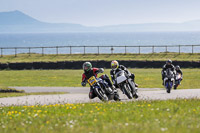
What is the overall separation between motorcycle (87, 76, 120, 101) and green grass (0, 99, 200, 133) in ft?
8.58

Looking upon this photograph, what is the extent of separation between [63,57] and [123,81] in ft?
135

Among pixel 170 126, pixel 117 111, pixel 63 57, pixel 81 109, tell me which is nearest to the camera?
A: pixel 170 126

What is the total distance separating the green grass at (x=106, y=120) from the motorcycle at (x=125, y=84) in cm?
353

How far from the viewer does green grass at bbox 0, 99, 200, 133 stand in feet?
27.9

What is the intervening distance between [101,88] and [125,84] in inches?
53.1

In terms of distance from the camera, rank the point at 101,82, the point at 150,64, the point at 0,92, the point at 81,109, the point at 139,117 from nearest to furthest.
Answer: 1. the point at 139,117
2. the point at 81,109
3. the point at 101,82
4. the point at 0,92
5. the point at 150,64

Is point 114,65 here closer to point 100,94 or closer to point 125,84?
point 125,84

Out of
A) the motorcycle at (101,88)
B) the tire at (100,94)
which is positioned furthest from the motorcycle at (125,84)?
the tire at (100,94)

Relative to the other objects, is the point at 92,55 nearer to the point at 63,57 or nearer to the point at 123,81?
the point at 63,57

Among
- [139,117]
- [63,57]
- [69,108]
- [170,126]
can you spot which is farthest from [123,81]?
[63,57]

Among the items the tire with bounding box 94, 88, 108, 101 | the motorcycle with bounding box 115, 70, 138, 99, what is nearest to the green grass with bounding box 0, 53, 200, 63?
the motorcycle with bounding box 115, 70, 138, 99

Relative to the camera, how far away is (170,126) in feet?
28.5

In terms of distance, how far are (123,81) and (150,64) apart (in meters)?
32.0

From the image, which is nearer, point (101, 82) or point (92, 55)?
point (101, 82)
